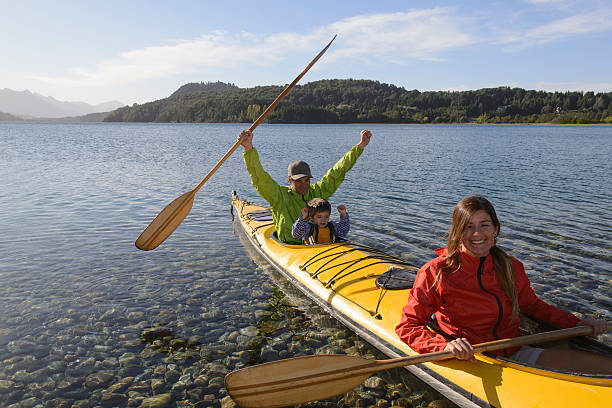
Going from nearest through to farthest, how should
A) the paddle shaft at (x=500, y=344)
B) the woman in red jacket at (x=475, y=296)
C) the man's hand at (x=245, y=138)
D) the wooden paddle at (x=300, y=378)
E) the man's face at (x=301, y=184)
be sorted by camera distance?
the paddle shaft at (x=500, y=344) → the woman in red jacket at (x=475, y=296) → the wooden paddle at (x=300, y=378) → the man's hand at (x=245, y=138) → the man's face at (x=301, y=184)

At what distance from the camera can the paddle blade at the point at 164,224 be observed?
23.3 feet

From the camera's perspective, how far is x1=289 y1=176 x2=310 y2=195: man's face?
22.9 ft

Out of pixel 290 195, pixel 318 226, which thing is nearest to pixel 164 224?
pixel 290 195

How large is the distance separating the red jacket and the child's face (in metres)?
3.02

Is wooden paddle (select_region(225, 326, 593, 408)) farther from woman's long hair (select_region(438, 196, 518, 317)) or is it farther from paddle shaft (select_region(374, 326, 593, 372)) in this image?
woman's long hair (select_region(438, 196, 518, 317))

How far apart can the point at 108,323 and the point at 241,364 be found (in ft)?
6.99

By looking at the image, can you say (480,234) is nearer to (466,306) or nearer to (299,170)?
(466,306)

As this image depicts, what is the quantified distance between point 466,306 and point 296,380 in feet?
5.24

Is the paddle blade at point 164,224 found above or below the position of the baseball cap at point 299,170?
below

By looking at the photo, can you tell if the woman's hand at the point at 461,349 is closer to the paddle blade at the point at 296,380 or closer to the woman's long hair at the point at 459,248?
the woman's long hair at the point at 459,248

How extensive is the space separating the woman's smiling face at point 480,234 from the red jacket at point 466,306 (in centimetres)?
10

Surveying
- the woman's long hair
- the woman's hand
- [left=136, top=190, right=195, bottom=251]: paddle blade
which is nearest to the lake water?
[left=136, top=190, right=195, bottom=251]: paddle blade

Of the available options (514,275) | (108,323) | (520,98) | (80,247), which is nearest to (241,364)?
(108,323)

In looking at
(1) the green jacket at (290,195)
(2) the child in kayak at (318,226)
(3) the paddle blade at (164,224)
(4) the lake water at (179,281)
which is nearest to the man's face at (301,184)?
(1) the green jacket at (290,195)
